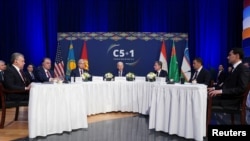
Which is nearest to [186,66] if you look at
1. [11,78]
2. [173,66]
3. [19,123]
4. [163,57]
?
[173,66]

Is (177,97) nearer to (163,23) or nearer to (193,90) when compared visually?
(193,90)

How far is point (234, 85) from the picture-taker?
442 cm

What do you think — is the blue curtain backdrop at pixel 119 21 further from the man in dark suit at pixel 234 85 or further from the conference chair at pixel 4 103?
the man in dark suit at pixel 234 85

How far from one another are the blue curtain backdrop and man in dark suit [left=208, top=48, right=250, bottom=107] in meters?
5.53

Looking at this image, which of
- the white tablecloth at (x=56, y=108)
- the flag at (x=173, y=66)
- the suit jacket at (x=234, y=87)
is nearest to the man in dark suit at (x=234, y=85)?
the suit jacket at (x=234, y=87)

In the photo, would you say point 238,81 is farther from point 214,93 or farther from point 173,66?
point 173,66

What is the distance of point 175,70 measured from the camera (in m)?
9.14

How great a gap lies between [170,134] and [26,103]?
104 inches

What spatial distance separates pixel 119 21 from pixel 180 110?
Result: 6754 mm

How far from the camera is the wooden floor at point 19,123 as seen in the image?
425 centimetres

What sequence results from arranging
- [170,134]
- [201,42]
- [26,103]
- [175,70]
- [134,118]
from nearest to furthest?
[170,134]
[26,103]
[134,118]
[175,70]
[201,42]

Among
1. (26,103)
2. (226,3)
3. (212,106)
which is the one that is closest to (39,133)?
(26,103)

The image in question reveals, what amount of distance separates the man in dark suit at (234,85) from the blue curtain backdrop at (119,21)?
218 inches

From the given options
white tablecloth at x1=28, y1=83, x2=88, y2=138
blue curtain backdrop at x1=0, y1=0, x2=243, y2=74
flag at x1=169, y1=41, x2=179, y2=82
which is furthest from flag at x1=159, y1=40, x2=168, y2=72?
white tablecloth at x1=28, y1=83, x2=88, y2=138
